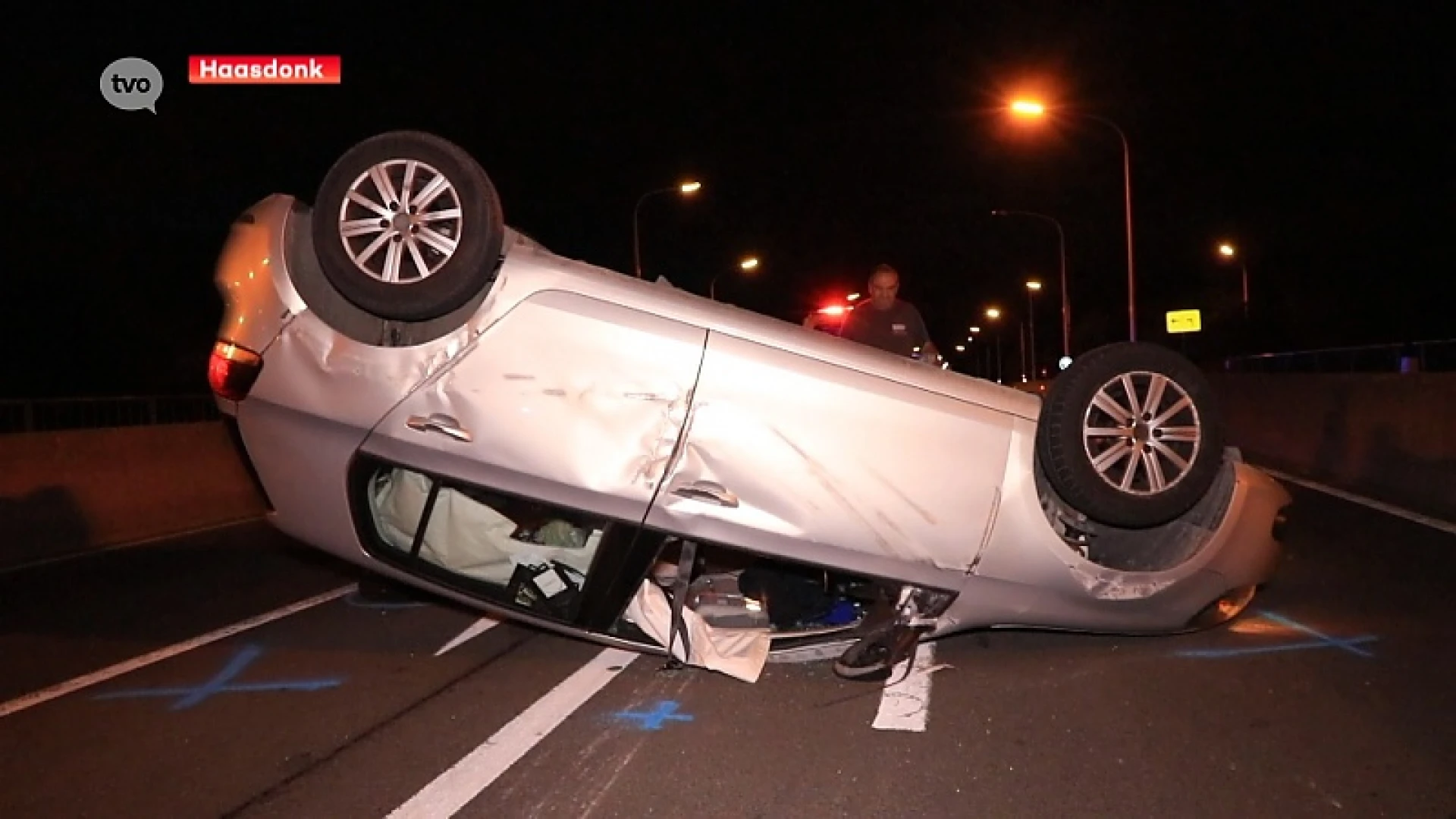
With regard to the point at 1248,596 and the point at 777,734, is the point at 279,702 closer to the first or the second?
the point at 777,734

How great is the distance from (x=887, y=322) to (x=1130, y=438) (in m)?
3.21

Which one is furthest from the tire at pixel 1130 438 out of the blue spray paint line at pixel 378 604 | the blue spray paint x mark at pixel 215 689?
the blue spray paint line at pixel 378 604

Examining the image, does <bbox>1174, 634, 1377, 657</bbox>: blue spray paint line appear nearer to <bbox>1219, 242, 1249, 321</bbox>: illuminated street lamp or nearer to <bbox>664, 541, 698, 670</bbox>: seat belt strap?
<bbox>664, 541, 698, 670</bbox>: seat belt strap

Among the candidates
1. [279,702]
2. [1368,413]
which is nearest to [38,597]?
[279,702]

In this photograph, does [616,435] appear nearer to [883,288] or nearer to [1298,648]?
[1298,648]

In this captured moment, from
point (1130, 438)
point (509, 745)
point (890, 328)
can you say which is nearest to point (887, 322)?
point (890, 328)

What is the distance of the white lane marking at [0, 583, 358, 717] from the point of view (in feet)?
19.7

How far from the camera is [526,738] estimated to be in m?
5.10

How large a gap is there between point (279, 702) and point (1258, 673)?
4.45 metres

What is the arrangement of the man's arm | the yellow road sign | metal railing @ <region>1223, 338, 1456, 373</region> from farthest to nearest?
the yellow road sign, metal railing @ <region>1223, 338, 1456, 373</region>, the man's arm

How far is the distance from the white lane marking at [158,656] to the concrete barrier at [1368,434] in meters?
9.25

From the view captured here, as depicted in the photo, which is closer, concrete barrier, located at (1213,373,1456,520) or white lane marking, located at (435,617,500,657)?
white lane marking, located at (435,617,500,657)

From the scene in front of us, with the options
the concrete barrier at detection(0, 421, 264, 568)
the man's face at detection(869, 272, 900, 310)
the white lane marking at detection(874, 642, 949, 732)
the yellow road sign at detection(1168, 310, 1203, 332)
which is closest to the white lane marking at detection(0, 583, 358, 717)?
the concrete barrier at detection(0, 421, 264, 568)

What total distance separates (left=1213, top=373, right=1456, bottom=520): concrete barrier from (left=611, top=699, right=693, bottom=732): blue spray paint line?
8.31 metres
